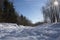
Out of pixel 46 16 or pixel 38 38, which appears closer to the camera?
pixel 38 38

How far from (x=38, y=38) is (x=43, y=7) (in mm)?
32679

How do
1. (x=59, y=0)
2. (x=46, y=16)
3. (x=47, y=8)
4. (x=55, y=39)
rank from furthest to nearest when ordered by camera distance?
(x=46, y=16) < (x=47, y=8) < (x=59, y=0) < (x=55, y=39)

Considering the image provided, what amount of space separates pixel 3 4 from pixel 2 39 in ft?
76.9

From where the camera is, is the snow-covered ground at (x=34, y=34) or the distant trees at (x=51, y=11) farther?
the distant trees at (x=51, y=11)

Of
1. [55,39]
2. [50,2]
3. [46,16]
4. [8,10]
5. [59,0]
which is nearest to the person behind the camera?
[55,39]

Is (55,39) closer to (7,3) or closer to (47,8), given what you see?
(7,3)

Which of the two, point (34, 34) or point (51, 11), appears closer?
point (34, 34)

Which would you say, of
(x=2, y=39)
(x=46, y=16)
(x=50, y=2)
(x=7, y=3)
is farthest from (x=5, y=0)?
(x=2, y=39)

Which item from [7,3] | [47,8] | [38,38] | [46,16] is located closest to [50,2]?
[47,8]

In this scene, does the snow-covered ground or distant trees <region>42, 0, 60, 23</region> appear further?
distant trees <region>42, 0, 60, 23</region>

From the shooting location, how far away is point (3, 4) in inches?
1046

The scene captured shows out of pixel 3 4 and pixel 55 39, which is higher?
pixel 3 4

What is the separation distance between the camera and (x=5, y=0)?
28.0 metres

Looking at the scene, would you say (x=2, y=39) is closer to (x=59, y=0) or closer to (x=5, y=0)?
(x=59, y=0)
